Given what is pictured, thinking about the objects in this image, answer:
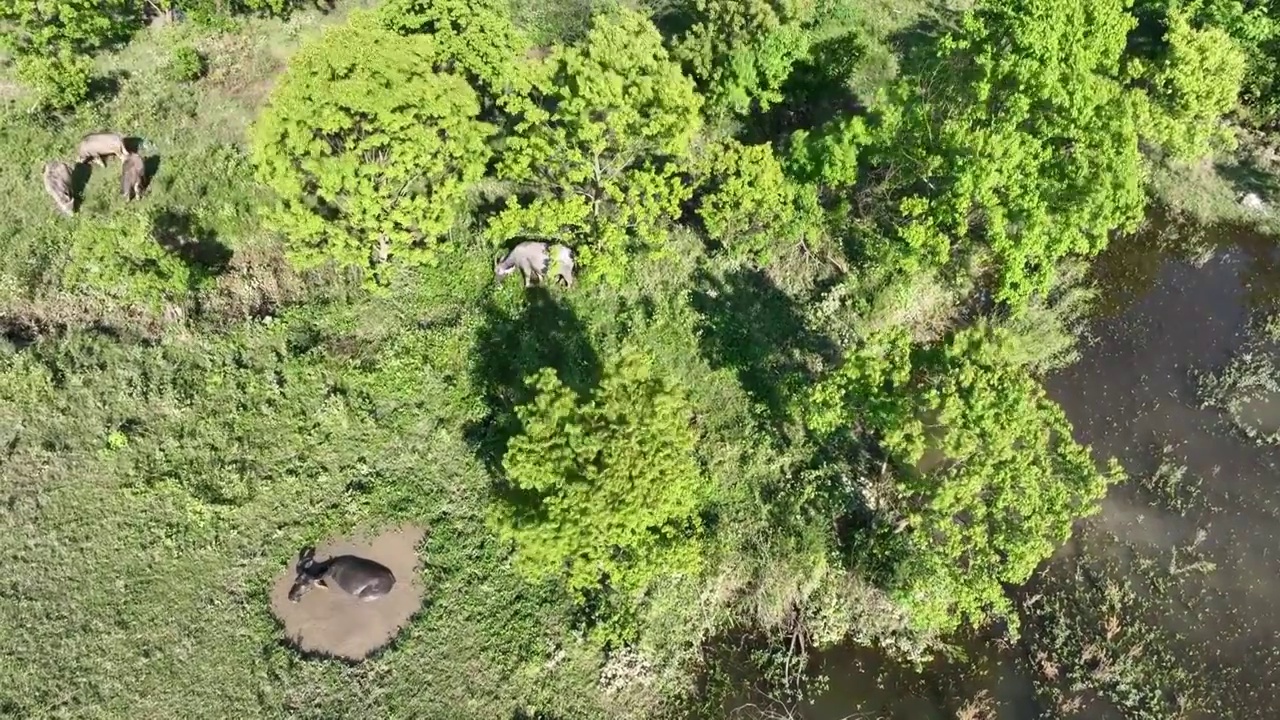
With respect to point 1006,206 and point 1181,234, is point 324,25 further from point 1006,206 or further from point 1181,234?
point 1181,234

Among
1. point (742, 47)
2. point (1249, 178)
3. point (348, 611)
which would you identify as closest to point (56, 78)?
point (348, 611)

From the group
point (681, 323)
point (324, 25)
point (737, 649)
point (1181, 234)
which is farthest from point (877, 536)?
point (324, 25)

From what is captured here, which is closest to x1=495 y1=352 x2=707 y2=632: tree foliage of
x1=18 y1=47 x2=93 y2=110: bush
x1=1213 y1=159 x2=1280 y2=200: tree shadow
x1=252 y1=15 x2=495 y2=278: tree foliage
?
x1=252 y1=15 x2=495 y2=278: tree foliage

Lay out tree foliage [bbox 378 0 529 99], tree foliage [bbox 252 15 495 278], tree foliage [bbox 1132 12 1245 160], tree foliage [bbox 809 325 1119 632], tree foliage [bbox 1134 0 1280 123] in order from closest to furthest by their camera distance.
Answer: tree foliage [bbox 809 325 1119 632] < tree foliage [bbox 252 15 495 278] < tree foliage [bbox 1132 12 1245 160] < tree foliage [bbox 378 0 529 99] < tree foliage [bbox 1134 0 1280 123]

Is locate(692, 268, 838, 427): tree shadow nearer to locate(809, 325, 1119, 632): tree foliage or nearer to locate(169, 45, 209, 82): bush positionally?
locate(809, 325, 1119, 632): tree foliage

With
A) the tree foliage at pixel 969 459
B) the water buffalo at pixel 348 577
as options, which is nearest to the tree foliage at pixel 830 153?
the tree foliage at pixel 969 459
